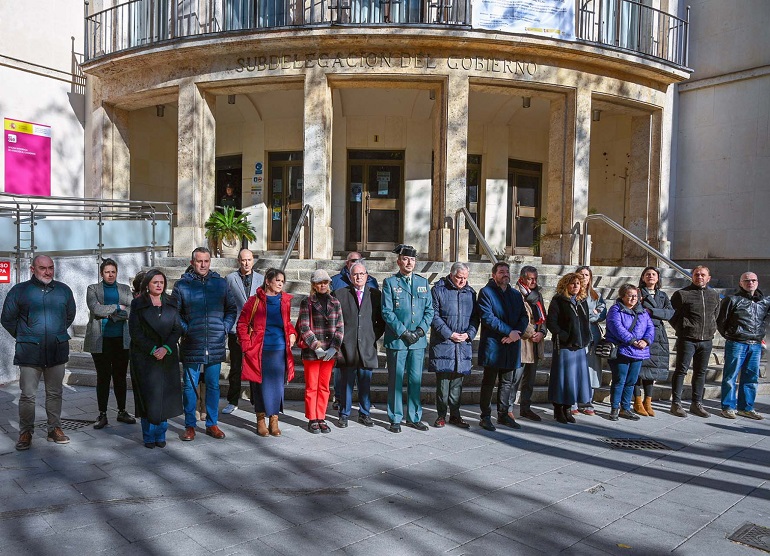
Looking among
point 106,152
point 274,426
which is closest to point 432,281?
point 274,426

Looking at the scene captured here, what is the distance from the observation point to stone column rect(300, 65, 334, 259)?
12625mm

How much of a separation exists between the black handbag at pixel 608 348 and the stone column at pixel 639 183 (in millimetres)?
8162

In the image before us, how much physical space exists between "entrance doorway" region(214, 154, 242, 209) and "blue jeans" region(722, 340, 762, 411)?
12.3 meters

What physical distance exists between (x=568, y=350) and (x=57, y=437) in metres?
5.40

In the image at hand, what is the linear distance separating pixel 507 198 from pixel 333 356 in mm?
11268

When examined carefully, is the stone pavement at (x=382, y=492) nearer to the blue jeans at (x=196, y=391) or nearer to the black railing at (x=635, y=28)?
the blue jeans at (x=196, y=391)

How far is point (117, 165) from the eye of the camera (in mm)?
14656

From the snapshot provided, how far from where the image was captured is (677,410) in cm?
761

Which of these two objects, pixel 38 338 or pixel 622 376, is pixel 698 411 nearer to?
pixel 622 376

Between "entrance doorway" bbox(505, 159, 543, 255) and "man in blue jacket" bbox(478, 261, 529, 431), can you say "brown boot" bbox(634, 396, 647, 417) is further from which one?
"entrance doorway" bbox(505, 159, 543, 255)

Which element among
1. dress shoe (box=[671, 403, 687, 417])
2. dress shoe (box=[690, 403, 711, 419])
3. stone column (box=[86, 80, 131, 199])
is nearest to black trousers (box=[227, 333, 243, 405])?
dress shoe (box=[671, 403, 687, 417])

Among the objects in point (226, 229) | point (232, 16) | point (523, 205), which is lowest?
point (226, 229)

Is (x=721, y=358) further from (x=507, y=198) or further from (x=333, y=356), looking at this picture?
(x=507, y=198)

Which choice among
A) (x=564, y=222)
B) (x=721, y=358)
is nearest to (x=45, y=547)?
(x=721, y=358)
